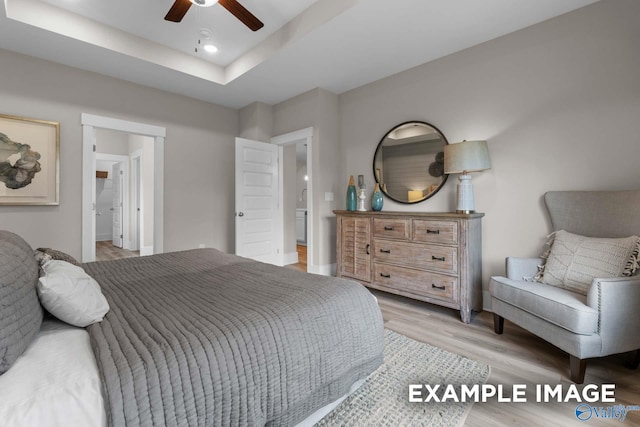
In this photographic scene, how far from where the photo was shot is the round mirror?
10.6ft

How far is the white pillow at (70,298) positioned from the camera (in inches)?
40.6

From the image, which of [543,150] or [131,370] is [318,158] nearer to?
[543,150]

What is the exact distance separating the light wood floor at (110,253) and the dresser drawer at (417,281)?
4670 mm

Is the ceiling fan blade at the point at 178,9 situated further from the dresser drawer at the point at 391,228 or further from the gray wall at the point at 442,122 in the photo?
the dresser drawer at the point at 391,228

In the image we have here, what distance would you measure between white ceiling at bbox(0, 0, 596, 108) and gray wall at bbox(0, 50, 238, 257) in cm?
20

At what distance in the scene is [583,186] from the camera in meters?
2.35

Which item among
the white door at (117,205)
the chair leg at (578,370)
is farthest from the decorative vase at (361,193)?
the white door at (117,205)

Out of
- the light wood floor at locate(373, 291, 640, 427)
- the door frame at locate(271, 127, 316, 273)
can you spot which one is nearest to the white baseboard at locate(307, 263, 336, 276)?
the door frame at locate(271, 127, 316, 273)

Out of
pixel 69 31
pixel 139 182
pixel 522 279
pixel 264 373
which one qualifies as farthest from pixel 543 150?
pixel 139 182

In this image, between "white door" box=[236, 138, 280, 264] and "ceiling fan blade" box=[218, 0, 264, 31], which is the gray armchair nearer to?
"ceiling fan blade" box=[218, 0, 264, 31]

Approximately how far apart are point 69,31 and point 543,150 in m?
4.45

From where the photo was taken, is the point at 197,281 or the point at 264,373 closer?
the point at 264,373

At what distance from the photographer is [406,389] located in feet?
5.42

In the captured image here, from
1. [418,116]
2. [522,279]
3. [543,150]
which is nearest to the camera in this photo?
[522,279]
